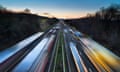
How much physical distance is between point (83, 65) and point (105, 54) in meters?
6.64

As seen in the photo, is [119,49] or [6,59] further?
[119,49]

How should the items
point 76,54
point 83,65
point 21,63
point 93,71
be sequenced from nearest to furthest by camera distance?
point 93,71 < point 83,65 < point 21,63 < point 76,54

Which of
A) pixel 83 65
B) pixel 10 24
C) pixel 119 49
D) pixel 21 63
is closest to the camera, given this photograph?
pixel 83 65

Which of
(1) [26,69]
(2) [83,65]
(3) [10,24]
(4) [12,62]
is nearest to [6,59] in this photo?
(4) [12,62]

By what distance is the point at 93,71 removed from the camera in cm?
1620

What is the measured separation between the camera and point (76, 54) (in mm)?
23625

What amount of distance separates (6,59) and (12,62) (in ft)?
4.56

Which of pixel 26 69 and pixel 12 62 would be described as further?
pixel 12 62

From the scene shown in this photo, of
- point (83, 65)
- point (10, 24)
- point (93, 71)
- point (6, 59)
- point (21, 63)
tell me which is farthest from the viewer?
point (10, 24)

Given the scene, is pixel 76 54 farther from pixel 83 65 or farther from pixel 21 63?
pixel 21 63

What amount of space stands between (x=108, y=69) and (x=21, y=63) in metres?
7.88

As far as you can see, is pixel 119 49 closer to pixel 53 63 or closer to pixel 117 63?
pixel 117 63

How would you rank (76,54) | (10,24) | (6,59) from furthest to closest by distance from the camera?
(10,24)
(76,54)
(6,59)

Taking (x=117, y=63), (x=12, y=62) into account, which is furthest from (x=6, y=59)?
(x=117, y=63)
